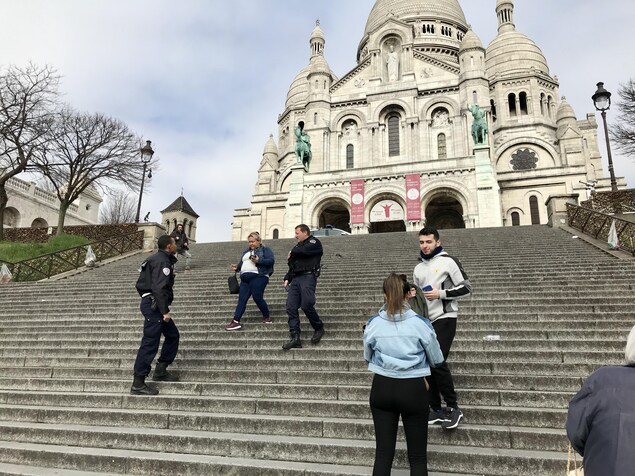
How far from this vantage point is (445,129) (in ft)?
107

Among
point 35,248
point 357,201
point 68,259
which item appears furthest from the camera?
point 357,201

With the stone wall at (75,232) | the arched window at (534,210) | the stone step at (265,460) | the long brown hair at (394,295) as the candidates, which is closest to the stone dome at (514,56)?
the arched window at (534,210)

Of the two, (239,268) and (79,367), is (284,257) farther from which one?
(79,367)

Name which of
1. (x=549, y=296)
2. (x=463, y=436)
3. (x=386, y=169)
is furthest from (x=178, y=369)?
(x=386, y=169)

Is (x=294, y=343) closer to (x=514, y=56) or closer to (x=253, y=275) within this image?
(x=253, y=275)

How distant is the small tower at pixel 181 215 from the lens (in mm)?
42219

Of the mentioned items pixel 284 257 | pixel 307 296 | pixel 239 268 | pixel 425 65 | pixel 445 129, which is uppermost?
pixel 425 65

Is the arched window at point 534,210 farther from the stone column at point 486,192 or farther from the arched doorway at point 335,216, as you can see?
the arched doorway at point 335,216

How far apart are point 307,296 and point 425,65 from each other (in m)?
33.5

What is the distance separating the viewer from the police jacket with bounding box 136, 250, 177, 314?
4.85 m

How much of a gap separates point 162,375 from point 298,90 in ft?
151

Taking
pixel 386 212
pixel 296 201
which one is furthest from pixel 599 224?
pixel 296 201

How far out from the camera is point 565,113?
36.7 metres

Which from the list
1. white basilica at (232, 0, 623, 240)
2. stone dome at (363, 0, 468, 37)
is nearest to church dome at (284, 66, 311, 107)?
stone dome at (363, 0, 468, 37)
